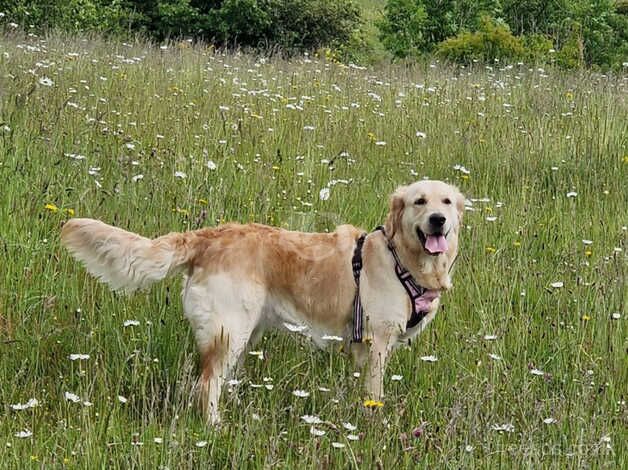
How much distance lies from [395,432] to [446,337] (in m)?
1.37

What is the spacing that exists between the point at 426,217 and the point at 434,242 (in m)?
0.14

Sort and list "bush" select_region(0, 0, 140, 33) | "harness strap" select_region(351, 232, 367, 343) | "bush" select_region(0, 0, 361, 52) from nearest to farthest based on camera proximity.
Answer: "harness strap" select_region(351, 232, 367, 343) < "bush" select_region(0, 0, 140, 33) < "bush" select_region(0, 0, 361, 52)

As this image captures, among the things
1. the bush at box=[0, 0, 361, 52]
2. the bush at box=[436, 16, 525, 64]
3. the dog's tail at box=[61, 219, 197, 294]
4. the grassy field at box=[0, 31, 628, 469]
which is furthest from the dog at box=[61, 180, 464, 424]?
the bush at box=[0, 0, 361, 52]

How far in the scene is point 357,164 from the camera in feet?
21.7

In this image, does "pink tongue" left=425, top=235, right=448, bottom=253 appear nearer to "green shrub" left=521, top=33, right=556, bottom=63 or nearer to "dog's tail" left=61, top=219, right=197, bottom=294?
"dog's tail" left=61, top=219, right=197, bottom=294

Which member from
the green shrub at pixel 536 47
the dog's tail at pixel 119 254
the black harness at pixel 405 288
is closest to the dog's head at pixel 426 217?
the black harness at pixel 405 288

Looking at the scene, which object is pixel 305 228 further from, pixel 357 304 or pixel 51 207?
pixel 51 207

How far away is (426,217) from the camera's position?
13.7 ft

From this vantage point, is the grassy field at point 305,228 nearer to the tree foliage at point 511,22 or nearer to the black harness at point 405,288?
the black harness at point 405,288

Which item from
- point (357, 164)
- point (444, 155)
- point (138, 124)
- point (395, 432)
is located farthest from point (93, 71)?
point (395, 432)

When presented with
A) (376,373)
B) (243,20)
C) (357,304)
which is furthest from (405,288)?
(243,20)

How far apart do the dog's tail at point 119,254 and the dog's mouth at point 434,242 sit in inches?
46.5

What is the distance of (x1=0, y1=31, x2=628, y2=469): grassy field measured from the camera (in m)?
3.21

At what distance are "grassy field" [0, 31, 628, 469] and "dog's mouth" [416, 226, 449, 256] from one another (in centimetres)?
43
